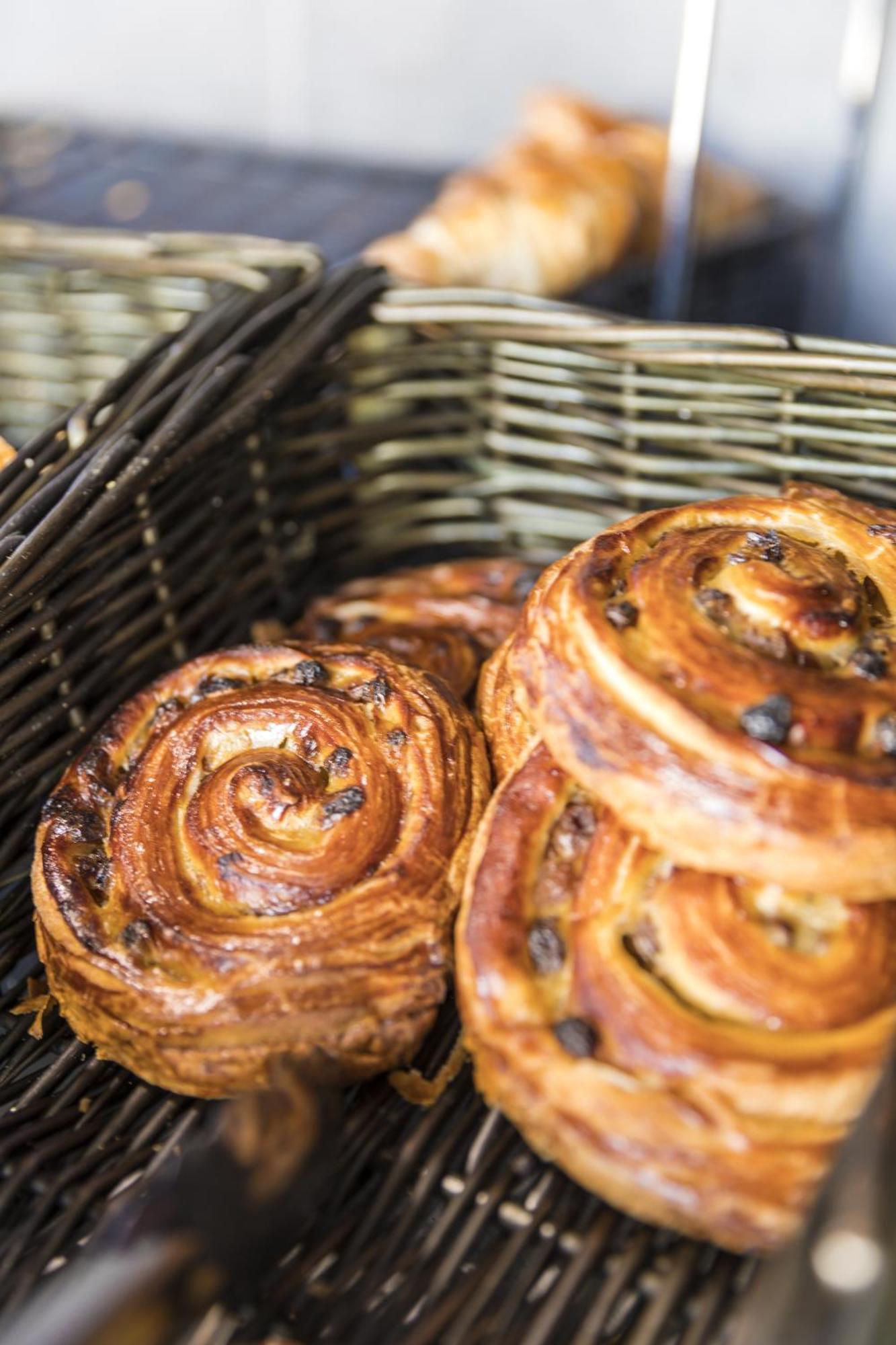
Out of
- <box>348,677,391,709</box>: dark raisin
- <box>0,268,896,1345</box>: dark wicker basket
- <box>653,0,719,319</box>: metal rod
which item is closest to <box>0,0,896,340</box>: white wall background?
<box>653,0,719,319</box>: metal rod

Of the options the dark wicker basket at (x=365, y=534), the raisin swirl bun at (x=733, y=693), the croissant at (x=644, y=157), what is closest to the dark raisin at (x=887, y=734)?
the raisin swirl bun at (x=733, y=693)

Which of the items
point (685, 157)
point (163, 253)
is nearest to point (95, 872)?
point (163, 253)

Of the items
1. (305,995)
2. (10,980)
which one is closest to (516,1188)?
(305,995)

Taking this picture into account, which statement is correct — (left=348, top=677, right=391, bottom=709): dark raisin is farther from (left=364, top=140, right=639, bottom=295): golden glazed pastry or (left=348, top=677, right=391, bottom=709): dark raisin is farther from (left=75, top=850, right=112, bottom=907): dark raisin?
(left=364, top=140, right=639, bottom=295): golden glazed pastry

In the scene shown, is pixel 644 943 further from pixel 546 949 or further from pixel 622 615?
pixel 622 615

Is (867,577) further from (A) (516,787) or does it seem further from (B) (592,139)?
(B) (592,139)

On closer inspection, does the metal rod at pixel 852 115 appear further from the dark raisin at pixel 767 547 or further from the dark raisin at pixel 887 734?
the dark raisin at pixel 887 734
